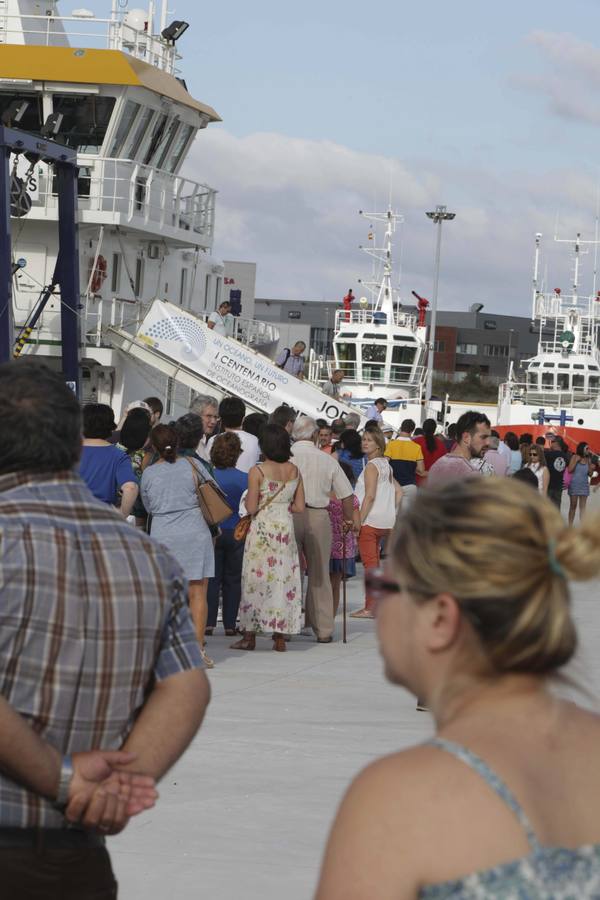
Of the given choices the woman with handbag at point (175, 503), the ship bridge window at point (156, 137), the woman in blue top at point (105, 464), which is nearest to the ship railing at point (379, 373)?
the ship bridge window at point (156, 137)

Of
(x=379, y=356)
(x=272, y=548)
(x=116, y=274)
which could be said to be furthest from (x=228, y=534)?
(x=379, y=356)

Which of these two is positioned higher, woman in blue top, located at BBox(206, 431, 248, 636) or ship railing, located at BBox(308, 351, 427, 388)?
ship railing, located at BBox(308, 351, 427, 388)

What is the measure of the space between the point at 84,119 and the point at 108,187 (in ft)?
5.07

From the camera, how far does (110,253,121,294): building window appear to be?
108 ft

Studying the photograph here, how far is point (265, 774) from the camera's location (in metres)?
8.09

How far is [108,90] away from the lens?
32031 millimetres

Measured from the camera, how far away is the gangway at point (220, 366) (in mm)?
31000

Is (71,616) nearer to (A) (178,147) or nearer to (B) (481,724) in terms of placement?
(B) (481,724)

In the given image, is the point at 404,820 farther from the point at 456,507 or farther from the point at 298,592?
the point at 298,592

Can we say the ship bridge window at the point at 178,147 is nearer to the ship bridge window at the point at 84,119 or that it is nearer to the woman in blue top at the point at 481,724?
the ship bridge window at the point at 84,119

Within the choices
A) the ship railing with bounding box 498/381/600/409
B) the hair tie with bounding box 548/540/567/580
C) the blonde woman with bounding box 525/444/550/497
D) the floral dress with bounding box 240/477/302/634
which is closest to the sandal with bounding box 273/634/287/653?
the floral dress with bounding box 240/477/302/634

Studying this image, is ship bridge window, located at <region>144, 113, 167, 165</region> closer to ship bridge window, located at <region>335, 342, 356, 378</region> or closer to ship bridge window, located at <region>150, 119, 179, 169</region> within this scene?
ship bridge window, located at <region>150, 119, 179, 169</region>

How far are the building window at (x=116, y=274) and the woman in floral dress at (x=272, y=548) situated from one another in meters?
20.8

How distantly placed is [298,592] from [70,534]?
9610 mm
